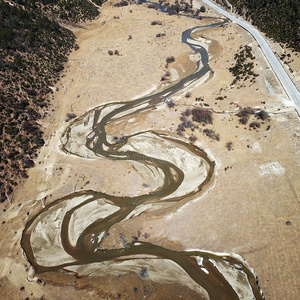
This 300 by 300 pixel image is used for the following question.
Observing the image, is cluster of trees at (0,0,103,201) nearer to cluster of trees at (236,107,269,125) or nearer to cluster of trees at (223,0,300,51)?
cluster of trees at (236,107,269,125)

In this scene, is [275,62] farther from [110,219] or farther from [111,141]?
[110,219]

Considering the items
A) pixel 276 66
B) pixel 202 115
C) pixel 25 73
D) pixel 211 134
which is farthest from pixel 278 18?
pixel 25 73

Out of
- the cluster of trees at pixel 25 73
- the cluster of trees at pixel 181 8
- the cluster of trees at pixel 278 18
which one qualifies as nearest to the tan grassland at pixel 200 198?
the cluster of trees at pixel 25 73

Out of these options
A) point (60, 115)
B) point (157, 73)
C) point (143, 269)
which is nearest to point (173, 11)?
point (157, 73)

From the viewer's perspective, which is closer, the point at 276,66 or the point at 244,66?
the point at 276,66

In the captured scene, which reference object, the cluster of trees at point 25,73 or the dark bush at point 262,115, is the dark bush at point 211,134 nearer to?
the dark bush at point 262,115

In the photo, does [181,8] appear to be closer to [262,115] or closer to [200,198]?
[262,115]

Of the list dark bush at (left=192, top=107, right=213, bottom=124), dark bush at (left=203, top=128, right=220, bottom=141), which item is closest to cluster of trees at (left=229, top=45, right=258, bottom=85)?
dark bush at (left=192, top=107, right=213, bottom=124)
